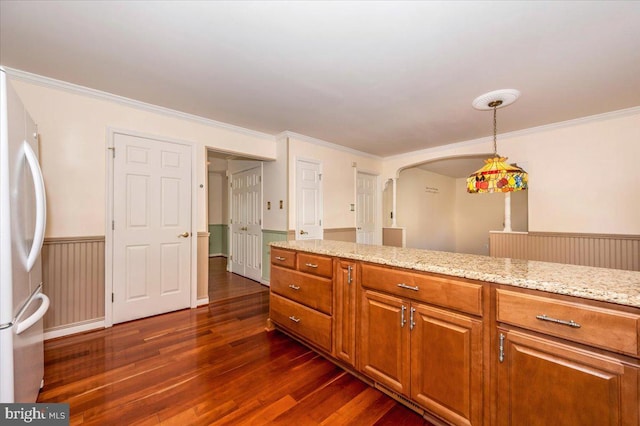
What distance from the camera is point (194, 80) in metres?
2.53

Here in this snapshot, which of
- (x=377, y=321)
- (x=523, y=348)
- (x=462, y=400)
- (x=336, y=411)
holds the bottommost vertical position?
(x=336, y=411)

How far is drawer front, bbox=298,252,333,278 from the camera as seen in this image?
6.70 ft

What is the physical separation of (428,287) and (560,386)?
0.61m

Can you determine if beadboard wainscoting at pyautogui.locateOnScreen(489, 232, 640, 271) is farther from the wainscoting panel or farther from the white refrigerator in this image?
the wainscoting panel

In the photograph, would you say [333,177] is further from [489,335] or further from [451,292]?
[489,335]

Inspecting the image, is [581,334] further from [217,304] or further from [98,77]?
[98,77]

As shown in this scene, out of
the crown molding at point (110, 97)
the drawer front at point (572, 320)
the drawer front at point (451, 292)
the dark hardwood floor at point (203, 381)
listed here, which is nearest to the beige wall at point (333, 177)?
the crown molding at point (110, 97)

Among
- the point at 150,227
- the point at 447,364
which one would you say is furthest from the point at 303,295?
the point at 150,227

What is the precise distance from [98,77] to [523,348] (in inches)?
147

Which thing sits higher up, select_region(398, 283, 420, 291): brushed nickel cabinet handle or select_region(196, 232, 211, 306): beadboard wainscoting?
select_region(398, 283, 420, 291): brushed nickel cabinet handle

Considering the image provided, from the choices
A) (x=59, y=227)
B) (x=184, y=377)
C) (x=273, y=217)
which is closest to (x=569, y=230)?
(x=273, y=217)

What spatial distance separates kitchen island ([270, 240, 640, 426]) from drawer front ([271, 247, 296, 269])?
469 millimetres

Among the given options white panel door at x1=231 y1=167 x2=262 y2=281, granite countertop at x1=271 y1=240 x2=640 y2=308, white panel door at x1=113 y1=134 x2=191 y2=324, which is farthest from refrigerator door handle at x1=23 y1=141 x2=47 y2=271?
white panel door at x1=231 y1=167 x2=262 y2=281

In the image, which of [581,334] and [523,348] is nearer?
[581,334]
